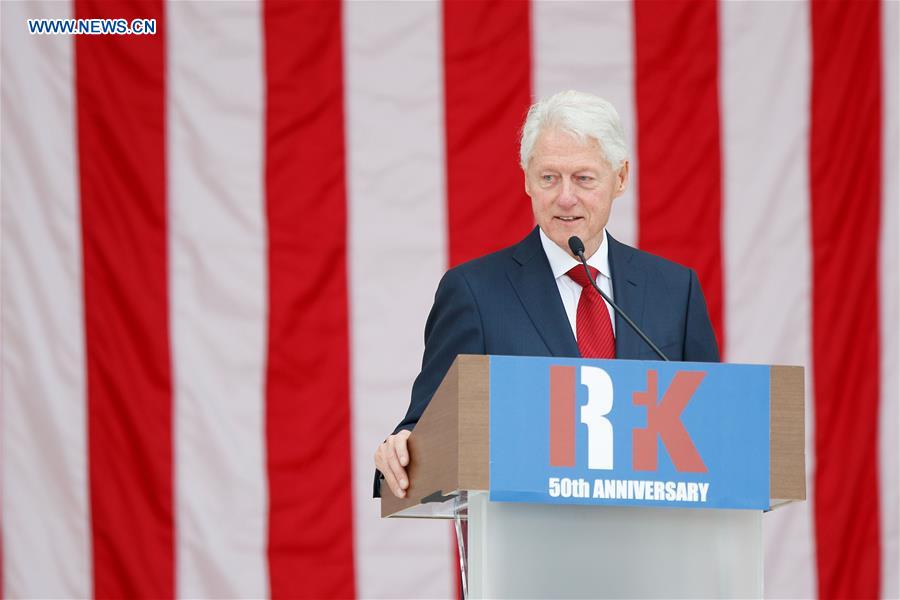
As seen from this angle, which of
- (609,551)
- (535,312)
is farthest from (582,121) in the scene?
(609,551)

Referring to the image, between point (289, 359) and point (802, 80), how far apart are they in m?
1.89

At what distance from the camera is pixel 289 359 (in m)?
4.07

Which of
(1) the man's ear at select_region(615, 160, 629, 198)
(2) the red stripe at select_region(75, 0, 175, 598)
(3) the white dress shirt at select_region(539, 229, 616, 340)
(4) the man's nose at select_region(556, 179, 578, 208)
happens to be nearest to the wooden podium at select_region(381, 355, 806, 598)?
(3) the white dress shirt at select_region(539, 229, 616, 340)

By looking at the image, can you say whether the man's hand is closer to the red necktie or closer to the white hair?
the red necktie

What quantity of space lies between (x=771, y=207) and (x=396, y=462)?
2649 mm

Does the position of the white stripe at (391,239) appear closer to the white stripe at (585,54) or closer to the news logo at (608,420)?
the white stripe at (585,54)

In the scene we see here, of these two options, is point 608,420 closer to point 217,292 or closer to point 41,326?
point 217,292

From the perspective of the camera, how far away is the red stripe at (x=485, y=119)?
4148mm

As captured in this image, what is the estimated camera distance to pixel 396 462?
6.15 feet

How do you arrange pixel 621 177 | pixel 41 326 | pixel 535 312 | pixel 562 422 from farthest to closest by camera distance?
1. pixel 41 326
2. pixel 621 177
3. pixel 535 312
4. pixel 562 422

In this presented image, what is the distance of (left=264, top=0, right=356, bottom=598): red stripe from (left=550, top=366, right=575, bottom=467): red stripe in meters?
2.48

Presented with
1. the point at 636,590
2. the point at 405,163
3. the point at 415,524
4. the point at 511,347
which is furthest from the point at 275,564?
the point at 636,590

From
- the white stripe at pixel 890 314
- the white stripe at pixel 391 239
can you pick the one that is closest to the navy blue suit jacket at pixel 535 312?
the white stripe at pixel 391 239

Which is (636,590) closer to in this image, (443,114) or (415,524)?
(415,524)
